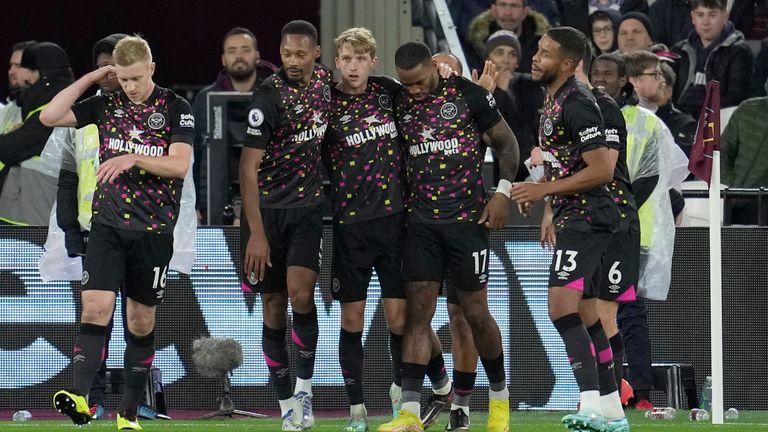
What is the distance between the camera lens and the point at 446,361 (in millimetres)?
11875

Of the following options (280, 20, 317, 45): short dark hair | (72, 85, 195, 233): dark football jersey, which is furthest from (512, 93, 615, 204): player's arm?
(72, 85, 195, 233): dark football jersey

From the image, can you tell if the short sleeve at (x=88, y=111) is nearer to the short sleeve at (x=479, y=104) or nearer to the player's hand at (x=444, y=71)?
the player's hand at (x=444, y=71)

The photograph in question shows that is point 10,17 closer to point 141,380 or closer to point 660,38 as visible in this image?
point 660,38

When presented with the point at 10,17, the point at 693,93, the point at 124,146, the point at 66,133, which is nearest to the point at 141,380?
the point at 124,146

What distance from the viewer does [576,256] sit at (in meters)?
8.95

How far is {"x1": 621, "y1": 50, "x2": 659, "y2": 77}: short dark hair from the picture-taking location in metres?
12.1

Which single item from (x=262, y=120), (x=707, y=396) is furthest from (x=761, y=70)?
(x=262, y=120)

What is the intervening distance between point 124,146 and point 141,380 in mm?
1450

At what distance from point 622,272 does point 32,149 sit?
481cm

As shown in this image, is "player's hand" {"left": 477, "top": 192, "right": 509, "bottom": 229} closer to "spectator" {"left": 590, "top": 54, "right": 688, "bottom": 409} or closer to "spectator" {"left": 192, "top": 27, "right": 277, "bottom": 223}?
"spectator" {"left": 590, "top": 54, "right": 688, "bottom": 409}

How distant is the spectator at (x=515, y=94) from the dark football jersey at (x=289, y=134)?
3.00m

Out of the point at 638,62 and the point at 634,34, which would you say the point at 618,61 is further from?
the point at 634,34

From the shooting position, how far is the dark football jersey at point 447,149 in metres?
9.48

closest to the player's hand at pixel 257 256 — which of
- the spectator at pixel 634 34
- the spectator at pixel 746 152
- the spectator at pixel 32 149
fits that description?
the spectator at pixel 32 149
